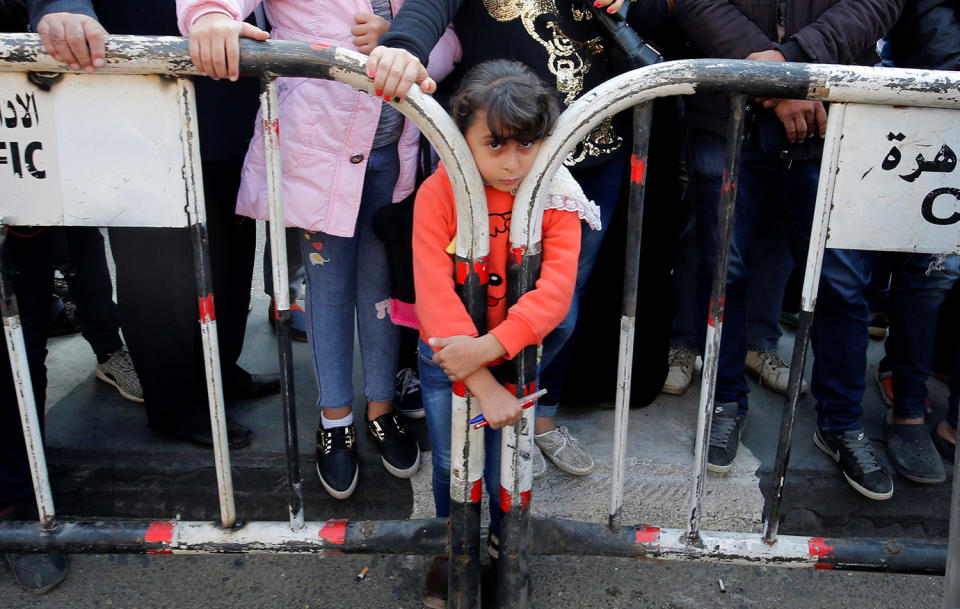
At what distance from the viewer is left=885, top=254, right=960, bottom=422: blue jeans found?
2.75 meters

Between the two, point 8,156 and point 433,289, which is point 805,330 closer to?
point 433,289

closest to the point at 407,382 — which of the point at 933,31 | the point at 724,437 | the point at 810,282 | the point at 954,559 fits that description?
the point at 724,437

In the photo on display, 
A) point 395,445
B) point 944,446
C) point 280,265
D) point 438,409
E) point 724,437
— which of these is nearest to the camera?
point 280,265

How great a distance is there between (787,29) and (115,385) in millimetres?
2612

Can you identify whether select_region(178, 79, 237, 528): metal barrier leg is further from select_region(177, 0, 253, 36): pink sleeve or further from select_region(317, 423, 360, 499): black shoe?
select_region(317, 423, 360, 499): black shoe

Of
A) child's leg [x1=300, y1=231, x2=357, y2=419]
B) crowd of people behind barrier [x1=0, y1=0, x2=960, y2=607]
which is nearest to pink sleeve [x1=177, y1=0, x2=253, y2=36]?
crowd of people behind barrier [x1=0, y1=0, x2=960, y2=607]

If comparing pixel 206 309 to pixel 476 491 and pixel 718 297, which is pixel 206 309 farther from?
pixel 718 297

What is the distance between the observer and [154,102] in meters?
1.69

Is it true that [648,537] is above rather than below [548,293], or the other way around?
below

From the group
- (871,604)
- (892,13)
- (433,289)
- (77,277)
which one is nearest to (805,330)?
(433,289)

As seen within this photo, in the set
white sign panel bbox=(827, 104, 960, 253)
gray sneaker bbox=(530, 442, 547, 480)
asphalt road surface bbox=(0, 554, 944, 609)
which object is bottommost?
asphalt road surface bbox=(0, 554, 944, 609)

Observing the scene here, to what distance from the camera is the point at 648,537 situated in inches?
79.9

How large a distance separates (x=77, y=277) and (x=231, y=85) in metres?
1.10

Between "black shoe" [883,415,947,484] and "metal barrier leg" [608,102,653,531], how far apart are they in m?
1.24
